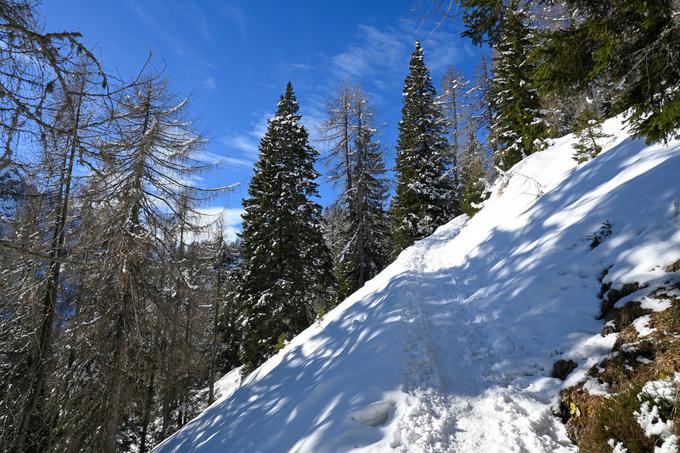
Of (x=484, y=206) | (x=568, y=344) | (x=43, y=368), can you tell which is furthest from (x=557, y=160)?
(x=43, y=368)

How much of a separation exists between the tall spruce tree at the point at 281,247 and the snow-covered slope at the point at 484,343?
22.8 feet

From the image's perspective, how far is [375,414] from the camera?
4.34m

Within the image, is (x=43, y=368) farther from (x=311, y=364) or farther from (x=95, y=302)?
(x=311, y=364)

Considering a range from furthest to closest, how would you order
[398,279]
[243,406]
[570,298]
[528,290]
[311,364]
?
[398,279]
[243,406]
[311,364]
[528,290]
[570,298]

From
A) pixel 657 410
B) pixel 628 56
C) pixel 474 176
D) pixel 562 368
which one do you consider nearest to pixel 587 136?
pixel 474 176

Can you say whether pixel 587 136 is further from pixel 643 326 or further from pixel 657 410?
pixel 657 410

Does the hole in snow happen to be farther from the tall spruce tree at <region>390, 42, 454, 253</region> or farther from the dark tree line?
the tall spruce tree at <region>390, 42, 454, 253</region>

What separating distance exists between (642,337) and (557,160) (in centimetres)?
1217

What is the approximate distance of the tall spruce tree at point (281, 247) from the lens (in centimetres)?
1705

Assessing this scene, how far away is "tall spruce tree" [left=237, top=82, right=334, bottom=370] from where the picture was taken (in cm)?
1705

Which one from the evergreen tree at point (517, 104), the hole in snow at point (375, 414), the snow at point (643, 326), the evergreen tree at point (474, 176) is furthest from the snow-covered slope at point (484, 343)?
the evergreen tree at point (517, 104)

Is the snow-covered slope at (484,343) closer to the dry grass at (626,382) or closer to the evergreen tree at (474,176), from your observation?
the dry grass at (626,382)

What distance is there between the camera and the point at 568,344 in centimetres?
455

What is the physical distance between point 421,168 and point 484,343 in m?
18.4
